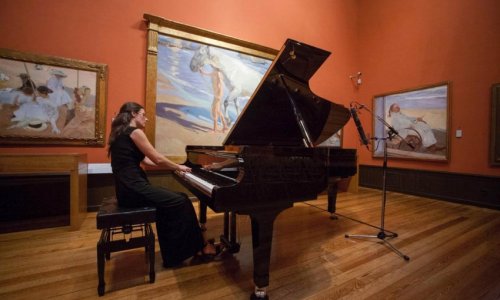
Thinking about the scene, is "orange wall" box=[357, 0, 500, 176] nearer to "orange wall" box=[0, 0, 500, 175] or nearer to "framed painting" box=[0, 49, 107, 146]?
"orange wall" box=[0, 0, 500, 175]

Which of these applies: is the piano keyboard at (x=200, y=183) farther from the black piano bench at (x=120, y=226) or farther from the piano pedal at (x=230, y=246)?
the piano pedal at (x=230, y=246)

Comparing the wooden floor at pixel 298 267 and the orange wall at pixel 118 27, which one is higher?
the orange wall at pixel 118 27

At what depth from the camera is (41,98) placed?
2811 millimetres

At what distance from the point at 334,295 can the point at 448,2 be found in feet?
17.7

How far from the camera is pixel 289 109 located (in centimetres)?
212

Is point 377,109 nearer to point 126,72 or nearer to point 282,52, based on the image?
point 282,52

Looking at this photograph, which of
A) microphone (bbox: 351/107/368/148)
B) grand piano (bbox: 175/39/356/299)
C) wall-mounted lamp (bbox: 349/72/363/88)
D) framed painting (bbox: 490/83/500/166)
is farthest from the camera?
wall-mounted lamp (bbox: 349/72/363/88)

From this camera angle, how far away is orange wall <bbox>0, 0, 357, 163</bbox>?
274cm

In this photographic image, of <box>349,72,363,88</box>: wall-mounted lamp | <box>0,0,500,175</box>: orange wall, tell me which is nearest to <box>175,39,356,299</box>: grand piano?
<box>0,0,500,175</box>: orange wall

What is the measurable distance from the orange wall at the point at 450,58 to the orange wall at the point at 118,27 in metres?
2.09

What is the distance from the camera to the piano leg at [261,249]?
1357mm

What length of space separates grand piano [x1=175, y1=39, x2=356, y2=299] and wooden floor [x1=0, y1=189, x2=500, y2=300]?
0.35 m

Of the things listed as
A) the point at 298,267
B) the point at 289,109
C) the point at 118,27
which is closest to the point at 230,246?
the point at 298,267

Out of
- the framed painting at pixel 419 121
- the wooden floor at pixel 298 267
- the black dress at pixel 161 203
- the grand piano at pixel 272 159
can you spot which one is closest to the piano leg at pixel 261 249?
the grand piano at pixel 272 159
